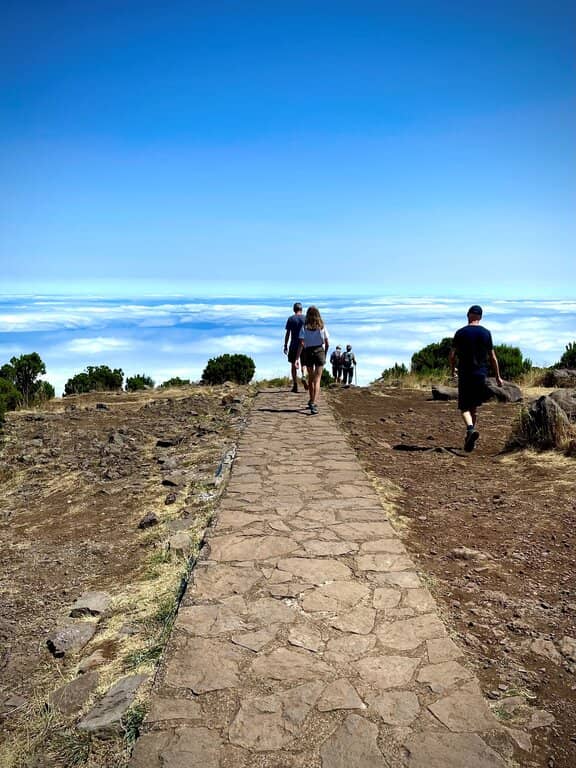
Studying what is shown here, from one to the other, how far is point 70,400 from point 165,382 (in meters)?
4.12

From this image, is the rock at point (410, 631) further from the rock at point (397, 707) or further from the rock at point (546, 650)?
the rock at point (546, 650)

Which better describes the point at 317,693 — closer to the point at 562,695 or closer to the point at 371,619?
the point at 371,619

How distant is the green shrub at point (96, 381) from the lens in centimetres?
2077

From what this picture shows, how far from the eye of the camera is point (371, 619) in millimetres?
3830

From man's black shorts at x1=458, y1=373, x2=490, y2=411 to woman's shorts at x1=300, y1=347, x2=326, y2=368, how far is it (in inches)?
116

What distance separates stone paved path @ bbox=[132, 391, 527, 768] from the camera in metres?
2.74

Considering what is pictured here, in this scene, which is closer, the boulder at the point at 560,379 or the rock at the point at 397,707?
the rock at the point at 397,707

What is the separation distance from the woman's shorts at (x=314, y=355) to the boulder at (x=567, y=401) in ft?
12.9

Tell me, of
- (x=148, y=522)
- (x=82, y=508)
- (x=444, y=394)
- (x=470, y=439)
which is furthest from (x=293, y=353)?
(x=148, y=522)

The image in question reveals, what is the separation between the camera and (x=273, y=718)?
292cm

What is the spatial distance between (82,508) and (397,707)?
562cm

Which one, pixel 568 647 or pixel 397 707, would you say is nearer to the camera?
pixel 397 707

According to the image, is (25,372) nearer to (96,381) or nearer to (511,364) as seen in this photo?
(96,381)

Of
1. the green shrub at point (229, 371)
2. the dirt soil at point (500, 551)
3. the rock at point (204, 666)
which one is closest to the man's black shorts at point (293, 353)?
the dirt soil at point (500, 551)
